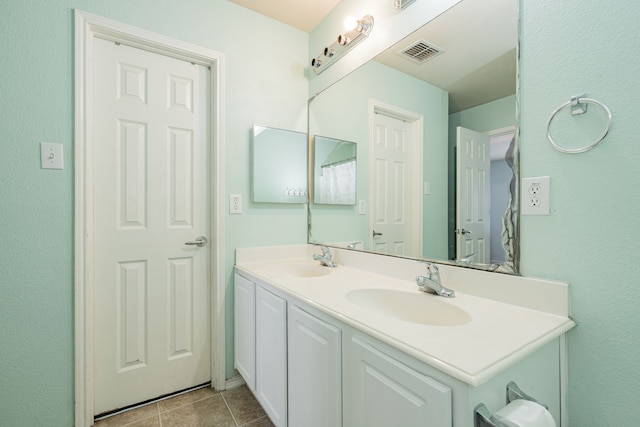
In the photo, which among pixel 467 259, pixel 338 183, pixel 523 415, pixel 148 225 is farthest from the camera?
pixel 338 183

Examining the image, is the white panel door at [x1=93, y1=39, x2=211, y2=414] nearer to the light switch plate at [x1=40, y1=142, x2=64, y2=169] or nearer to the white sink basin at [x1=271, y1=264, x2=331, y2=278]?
the light switch plate at [x1=40, y1=142, x2=64, y2=169]

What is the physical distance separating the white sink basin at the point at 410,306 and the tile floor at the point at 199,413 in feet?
2.90

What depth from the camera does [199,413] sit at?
1479 millimetres

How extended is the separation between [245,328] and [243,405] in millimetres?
433

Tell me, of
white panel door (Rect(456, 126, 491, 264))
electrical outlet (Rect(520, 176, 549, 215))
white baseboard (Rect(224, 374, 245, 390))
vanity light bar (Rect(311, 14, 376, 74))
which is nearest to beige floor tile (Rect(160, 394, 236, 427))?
white baseboard (Rect(224, 374, 245, 390))

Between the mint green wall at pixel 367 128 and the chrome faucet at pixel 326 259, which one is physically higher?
the mint green wall at pixel 367 128

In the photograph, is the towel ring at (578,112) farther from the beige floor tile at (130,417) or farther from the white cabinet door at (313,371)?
the beige floor tile at (130,417)

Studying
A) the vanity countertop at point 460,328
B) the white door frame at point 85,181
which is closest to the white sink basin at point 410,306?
the vanity countertop at point 460,328

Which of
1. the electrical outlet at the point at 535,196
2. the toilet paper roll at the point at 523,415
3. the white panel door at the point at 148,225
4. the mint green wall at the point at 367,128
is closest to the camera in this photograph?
the toilet paper roll at the point at 523,415

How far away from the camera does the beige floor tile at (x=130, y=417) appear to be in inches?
55.5

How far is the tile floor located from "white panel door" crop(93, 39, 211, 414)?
76mm

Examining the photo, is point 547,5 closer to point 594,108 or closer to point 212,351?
point 594,108

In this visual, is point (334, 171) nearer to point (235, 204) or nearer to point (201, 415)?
point (235, 204)

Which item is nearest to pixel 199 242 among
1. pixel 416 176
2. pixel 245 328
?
pixel 245 328
